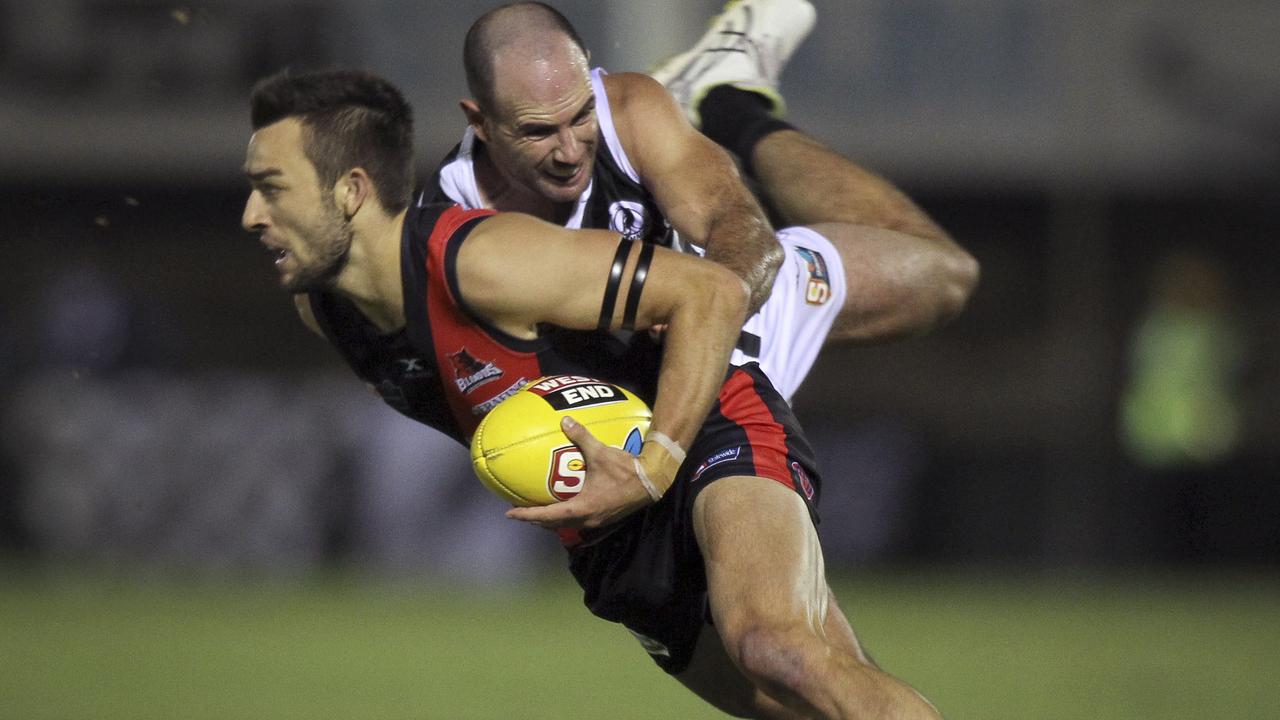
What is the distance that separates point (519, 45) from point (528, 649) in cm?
512

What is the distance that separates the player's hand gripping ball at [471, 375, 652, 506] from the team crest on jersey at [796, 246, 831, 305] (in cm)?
113

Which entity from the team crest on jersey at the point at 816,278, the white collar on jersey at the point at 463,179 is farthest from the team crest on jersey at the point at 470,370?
the team crest on jersey at the point at 816,278

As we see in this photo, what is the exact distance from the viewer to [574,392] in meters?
4.76

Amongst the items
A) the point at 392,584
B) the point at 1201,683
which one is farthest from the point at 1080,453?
the point at 392,584

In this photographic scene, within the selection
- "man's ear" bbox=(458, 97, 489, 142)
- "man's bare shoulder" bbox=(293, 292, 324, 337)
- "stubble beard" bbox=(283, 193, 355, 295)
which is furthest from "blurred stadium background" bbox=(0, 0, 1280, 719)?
"stubble beard" bbox=(283, 193, 355, 295)

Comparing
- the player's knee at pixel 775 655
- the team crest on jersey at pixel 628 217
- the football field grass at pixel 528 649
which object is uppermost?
the team crest on jersey at pixel 628 217

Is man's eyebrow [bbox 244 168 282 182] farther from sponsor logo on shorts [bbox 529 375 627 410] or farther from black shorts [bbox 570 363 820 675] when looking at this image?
black shorts [bbox 570 363 820 675]

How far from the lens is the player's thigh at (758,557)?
4.48 m

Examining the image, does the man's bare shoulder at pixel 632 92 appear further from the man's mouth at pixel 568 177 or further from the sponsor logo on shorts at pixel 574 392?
the sponsor logo on shorts at pixel 574 392

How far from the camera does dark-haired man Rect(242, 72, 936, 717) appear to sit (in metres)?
4.53

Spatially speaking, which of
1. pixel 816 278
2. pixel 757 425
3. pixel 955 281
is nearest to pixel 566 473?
pixel 757 425

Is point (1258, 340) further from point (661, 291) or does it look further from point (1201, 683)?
point (661, 291)

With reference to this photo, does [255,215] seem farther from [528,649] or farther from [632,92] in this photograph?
[528,649]

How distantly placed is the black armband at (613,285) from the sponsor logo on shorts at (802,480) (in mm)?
710
